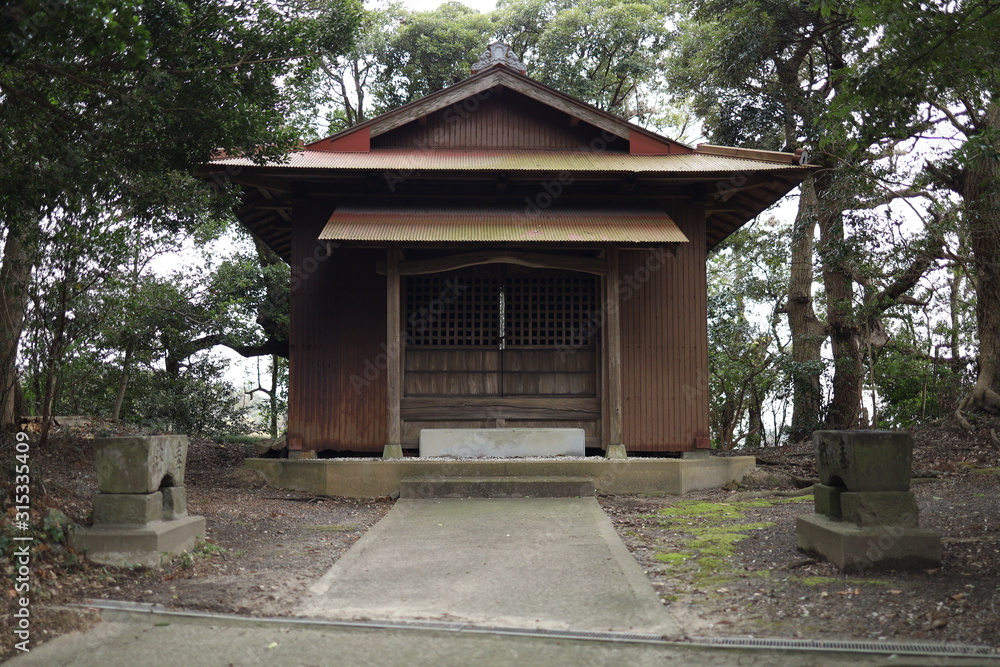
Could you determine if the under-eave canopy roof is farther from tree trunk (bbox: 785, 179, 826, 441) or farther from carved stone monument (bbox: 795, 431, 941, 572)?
tree trunk (bbox: 785, 179, 826, 441)

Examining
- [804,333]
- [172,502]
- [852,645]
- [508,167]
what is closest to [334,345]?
[508,167]

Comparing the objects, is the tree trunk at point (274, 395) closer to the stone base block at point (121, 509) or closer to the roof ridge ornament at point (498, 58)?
the roof ridge ornament at point (498, 58)

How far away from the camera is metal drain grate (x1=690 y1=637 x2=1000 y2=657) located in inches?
155

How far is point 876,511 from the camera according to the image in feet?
17.9

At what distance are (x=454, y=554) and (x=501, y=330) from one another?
5.29 meters

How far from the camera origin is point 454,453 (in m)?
10.8

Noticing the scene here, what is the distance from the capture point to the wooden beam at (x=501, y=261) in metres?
Result: 10.3

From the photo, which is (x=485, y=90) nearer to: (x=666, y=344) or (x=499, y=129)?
(x=499, y=129)

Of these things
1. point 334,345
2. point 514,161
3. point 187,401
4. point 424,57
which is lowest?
point 187,401

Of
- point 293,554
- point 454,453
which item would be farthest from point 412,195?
point 293,554

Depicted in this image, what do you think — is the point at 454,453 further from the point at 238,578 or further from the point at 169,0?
the point at 169,0

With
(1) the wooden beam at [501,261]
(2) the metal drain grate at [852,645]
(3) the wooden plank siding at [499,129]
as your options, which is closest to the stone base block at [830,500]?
(2) the metal drain grate at [852,645]

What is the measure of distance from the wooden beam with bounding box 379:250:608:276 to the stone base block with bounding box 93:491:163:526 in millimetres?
5425

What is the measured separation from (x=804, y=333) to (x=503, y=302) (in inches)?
386
